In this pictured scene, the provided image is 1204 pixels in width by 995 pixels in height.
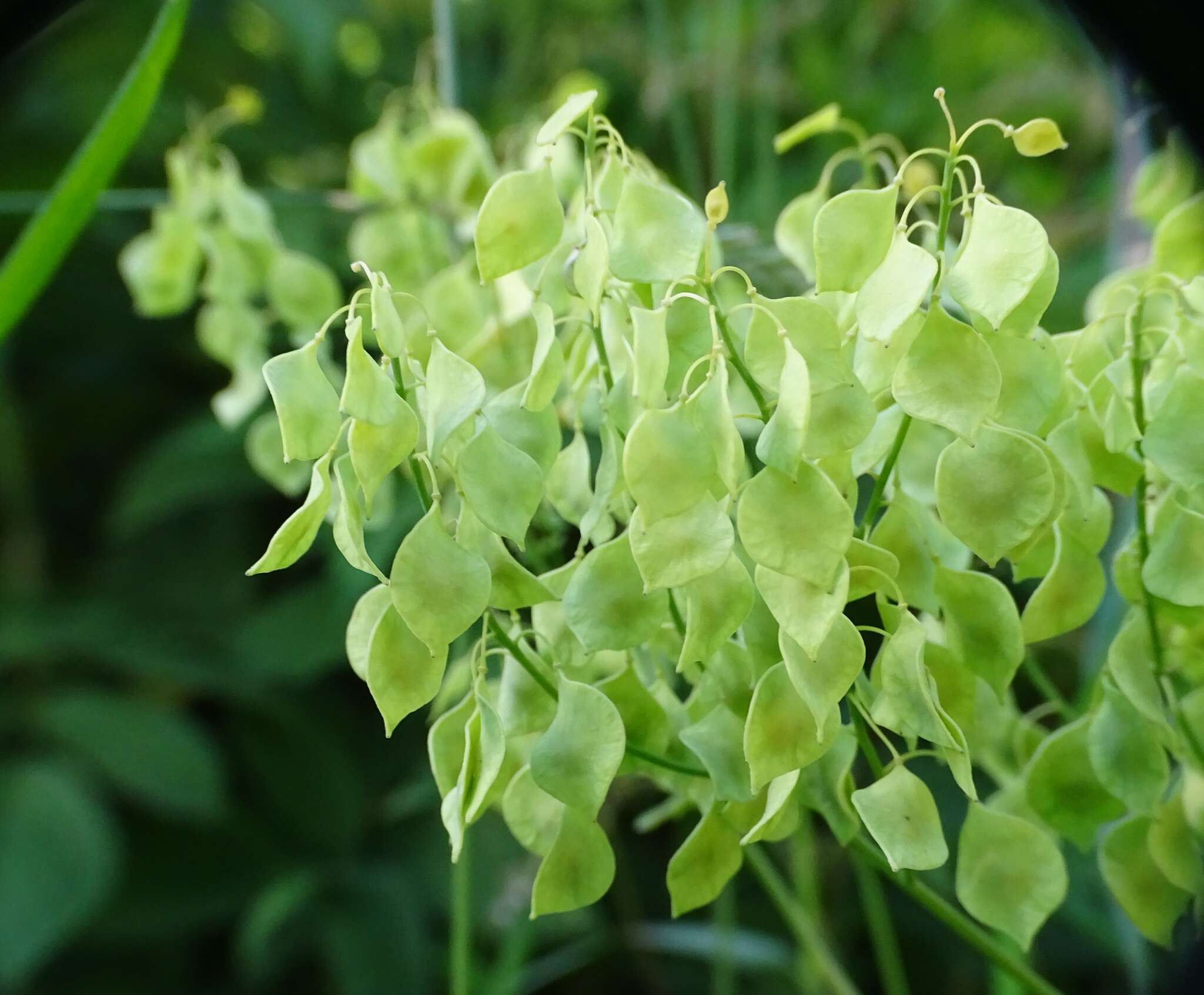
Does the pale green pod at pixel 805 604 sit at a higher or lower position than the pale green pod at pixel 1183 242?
lower

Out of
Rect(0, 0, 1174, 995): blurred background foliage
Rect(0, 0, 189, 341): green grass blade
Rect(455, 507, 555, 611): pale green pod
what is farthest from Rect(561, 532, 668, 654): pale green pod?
Rect(0, 0, 1174, 995): blurred background foliage

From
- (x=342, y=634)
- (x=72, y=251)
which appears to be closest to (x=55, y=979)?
(x=342, y=634)

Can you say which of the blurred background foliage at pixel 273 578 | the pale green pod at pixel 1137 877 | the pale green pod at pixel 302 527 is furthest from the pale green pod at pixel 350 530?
the blurred background foliage at pixel 273 578

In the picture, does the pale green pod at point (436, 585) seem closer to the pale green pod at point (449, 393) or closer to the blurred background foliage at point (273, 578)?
the pale green pod at point (449, 393)

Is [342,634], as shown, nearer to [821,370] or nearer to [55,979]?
[55,979]

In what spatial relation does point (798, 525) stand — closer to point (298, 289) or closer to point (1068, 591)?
point (1068, 591)

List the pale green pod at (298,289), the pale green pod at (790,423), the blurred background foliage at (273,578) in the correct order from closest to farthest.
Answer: the pale green pod at (790,423) → the pale green pod at (298,289) → the blurred background foliage at (273,578)

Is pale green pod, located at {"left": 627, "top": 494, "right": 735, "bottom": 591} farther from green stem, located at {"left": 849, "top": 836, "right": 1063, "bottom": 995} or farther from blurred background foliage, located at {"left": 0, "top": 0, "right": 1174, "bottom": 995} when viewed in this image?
blurred background foliage, located at {"left": 0, "top": 0, "right": 1174, "bottom": 995}
